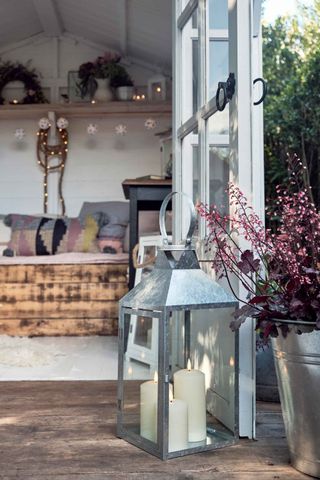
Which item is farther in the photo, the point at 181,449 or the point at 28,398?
the point at 28,398

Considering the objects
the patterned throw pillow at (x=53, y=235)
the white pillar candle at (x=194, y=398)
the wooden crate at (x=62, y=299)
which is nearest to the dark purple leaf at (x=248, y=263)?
the white pillar candle at (x=194, y=398)

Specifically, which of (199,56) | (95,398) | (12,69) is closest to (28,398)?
(95,398)

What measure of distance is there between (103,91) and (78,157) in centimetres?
70

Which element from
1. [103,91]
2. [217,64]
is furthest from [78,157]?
[217,64]

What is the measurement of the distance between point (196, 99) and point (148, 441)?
1368mm

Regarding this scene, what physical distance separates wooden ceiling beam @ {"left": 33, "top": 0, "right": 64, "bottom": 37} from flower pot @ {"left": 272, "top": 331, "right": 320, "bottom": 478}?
4.03 m

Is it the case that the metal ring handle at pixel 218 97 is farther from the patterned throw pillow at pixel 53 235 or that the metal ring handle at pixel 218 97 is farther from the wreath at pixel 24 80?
the wreath at pixel 24 80

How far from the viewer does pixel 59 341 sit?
349cm

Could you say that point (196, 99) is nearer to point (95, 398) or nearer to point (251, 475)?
point (95, 398)

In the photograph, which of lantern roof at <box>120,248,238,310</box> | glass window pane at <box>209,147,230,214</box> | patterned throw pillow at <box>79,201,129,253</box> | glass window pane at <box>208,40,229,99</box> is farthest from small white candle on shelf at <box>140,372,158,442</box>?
patterned throw pillow at <box>79,201,129,253</box>

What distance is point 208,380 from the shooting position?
1.76 meters

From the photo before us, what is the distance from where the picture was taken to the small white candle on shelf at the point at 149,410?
143 cm

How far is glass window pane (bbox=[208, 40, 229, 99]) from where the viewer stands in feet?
5.98

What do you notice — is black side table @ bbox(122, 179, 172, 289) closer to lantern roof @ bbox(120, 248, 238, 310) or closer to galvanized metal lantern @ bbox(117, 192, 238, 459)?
galvanized metal lantern @ bbox(117, 192, 238, 459)
